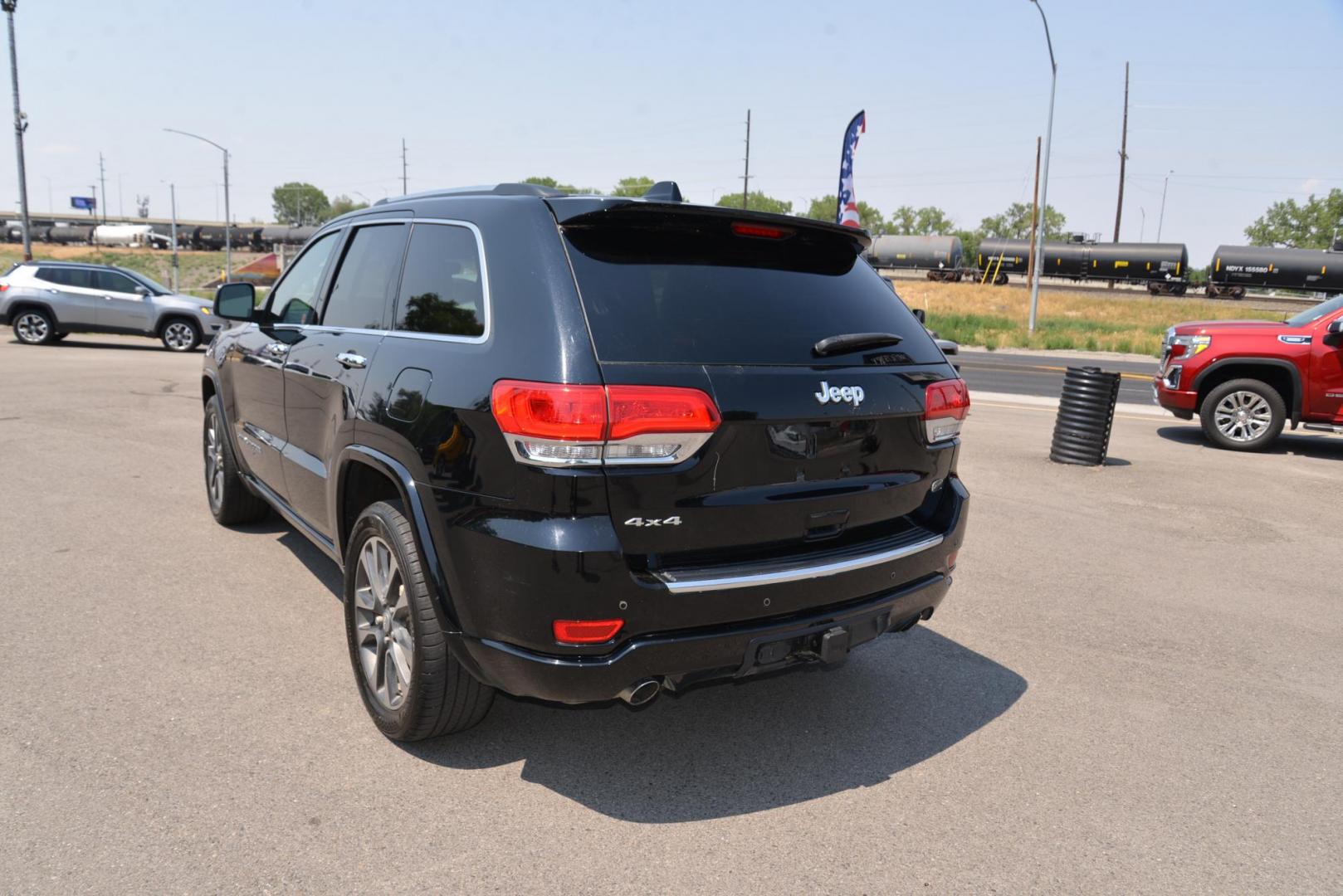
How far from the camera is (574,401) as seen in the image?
2586 millimetres

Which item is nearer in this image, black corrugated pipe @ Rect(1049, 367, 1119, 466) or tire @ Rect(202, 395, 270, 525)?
tire @ Rect(202, 395, 270, 525)

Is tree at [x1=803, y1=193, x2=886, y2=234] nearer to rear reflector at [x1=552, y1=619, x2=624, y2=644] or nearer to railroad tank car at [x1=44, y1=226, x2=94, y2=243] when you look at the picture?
railroad tank car at [x1=44, y1=226, x2=94, y2=243]

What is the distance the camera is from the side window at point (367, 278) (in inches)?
147

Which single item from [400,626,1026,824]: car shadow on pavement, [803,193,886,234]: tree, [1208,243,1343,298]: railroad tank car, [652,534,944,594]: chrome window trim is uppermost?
[803,193,886,234]: tree

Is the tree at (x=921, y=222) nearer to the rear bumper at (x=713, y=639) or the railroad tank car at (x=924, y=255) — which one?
the railroad tank car at (x=924, y=255)

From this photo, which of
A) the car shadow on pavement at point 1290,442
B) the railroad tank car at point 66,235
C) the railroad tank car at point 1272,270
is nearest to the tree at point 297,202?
the railroad tank car at point 66,235

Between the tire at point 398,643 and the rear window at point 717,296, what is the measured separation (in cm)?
103

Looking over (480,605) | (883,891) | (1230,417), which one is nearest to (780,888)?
(883,891)

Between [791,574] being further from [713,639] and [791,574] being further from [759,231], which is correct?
[759,231]

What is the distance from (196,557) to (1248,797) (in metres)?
5.22

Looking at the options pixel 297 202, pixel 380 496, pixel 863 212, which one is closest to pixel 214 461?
pixel 380 496

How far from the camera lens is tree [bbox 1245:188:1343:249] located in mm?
100562

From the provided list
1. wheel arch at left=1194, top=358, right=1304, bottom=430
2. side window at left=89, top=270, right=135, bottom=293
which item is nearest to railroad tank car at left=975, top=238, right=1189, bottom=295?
wheel arch at left=1194, top=358, right=1304, bottom=430

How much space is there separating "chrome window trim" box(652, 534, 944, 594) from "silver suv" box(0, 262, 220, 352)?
59.9 ft
